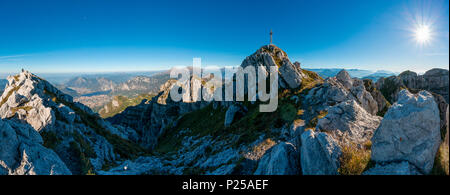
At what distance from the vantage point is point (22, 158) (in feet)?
50.3

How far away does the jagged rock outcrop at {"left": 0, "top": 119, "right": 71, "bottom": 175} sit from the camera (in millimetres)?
14609

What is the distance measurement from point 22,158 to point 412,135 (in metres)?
A: 30.5

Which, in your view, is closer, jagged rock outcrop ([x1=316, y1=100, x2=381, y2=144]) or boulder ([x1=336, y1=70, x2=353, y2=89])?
jagged rock outcrop ([x1=316, y1=100, x2=381, y2=144])

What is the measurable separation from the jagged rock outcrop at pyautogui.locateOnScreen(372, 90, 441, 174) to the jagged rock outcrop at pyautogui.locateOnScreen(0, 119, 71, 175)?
87.0ft

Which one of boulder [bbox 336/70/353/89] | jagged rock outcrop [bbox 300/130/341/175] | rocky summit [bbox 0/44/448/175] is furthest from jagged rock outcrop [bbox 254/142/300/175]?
boulder [bbox 336/70/353/89]

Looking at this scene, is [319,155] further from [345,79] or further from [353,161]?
[345,79]

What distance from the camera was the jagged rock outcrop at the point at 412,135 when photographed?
6.84 meters

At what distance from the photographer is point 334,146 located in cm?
892

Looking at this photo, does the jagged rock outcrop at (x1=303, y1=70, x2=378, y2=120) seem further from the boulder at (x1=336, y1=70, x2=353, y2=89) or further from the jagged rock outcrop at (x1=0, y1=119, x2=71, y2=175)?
the jagged rock outcrop at (x1=0, y1=119, x2=71, y2=175)

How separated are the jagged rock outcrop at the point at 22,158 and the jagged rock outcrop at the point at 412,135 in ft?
87.0

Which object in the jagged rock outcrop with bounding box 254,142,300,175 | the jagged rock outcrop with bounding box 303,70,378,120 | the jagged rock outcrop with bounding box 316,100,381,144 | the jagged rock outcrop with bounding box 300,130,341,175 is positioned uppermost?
the jagged rock outcrop with bounding box 303,70,378,120

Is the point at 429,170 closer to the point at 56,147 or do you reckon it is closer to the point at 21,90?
the point at 56,147

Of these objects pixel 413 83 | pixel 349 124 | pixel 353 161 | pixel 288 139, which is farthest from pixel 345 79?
pixel 413 83
